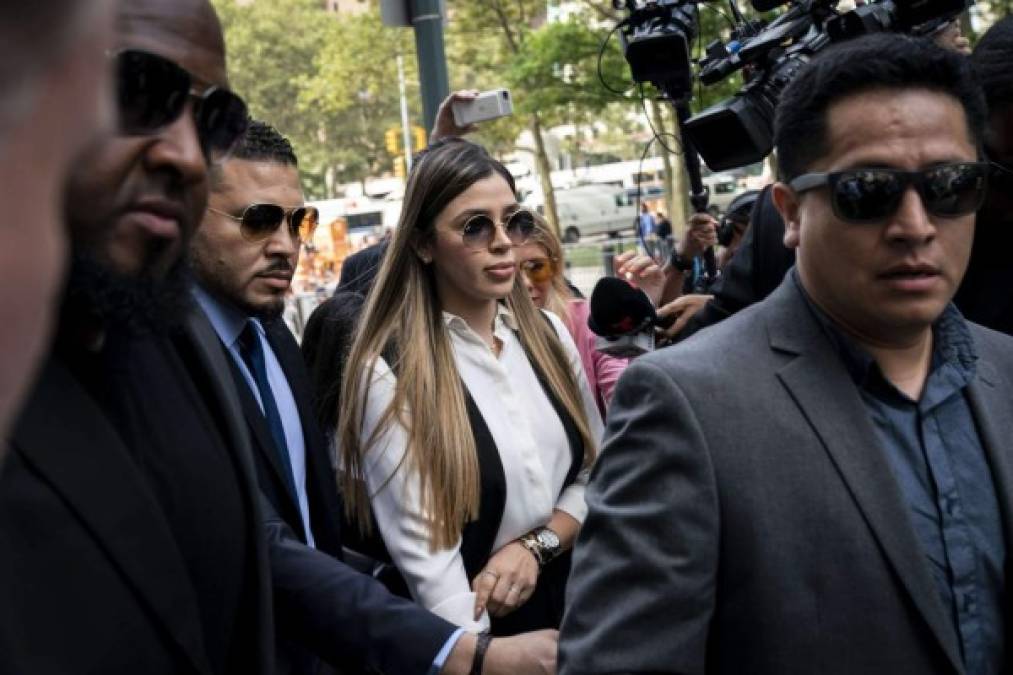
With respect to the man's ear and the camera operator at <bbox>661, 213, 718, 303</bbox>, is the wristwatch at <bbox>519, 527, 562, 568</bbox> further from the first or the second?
the camera operator at <bbox>661, 213, 718, 303</bbox>

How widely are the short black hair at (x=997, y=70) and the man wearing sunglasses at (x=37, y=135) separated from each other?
9.75 ft

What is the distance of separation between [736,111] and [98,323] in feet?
7.14

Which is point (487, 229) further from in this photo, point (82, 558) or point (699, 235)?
point (82, 558)

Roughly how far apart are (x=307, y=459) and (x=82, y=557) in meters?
1.69

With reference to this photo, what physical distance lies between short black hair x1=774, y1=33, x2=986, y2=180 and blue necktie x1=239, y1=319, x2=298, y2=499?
145cm

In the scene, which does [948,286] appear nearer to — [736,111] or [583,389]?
[736,111]

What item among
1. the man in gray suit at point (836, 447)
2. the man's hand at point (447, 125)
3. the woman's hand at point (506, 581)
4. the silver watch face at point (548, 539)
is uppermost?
the man's hand at point (447, 125)

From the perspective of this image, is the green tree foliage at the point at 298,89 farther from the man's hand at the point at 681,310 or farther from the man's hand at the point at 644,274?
the man's hand at the point at 681,310

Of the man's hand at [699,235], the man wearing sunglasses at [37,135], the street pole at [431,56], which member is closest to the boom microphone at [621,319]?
the man's hand at [699,235]

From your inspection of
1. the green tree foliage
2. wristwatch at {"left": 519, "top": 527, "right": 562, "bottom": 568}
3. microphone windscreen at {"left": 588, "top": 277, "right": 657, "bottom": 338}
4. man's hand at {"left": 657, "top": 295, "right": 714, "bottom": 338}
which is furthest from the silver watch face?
the green tree foliage

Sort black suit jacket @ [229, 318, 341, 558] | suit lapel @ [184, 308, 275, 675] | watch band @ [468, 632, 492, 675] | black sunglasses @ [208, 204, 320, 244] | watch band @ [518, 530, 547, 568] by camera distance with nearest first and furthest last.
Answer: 1. suit lapel @ [184, 308, 275, 675]
2. watch band @ [468, 632, 492, 675]
3. black suit jacket @ [229, 318, 341, 558]
4. watch band @ [518, 530, 547, 568]
5. black sunglasses @ [208, 204, 320, 244]

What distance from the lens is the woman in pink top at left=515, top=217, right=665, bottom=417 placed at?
388 cm

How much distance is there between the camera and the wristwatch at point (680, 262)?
550cm

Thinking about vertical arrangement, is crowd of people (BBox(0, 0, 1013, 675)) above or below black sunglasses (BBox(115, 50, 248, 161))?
below
